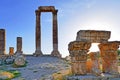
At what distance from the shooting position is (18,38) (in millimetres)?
41406

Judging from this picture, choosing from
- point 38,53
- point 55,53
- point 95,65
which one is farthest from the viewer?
point 55,53

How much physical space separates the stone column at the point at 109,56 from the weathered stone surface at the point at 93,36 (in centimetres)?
54

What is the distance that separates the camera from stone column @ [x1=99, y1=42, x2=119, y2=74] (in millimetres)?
21188

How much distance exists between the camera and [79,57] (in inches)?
778

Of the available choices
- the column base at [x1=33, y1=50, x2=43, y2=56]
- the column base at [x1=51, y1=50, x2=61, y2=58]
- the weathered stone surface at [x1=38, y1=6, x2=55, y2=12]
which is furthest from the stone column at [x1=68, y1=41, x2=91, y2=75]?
the weathered stone surface at [x1=38, y1=6, x2=55, y2=12]

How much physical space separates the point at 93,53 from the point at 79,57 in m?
1.45

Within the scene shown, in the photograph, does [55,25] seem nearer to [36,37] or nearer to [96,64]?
[36,37]

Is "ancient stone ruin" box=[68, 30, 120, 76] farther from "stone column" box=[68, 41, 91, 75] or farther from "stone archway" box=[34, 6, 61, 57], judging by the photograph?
"stone archway" box=[34, 6, 61, 57]

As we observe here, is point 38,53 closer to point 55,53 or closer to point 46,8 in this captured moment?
point 55,53

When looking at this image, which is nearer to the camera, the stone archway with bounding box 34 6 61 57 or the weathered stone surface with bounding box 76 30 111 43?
the weathered stone surface with bounding box 76 30 111 43

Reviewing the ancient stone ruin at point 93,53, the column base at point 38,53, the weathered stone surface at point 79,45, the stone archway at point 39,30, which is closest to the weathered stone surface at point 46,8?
the stone archway at point 39,30

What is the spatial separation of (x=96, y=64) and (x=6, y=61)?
14.7 metres

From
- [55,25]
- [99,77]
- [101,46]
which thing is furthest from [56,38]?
[99,77]

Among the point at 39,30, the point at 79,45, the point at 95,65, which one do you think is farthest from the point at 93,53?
the point at 39,30
